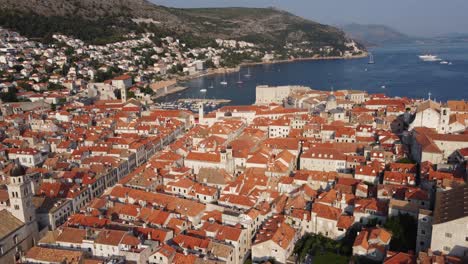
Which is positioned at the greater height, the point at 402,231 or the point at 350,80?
the point at 350,80

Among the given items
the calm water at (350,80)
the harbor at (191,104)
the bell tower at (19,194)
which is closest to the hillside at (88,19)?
the calm water at (350,80)

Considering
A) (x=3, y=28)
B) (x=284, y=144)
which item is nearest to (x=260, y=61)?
(x=3, y=28)

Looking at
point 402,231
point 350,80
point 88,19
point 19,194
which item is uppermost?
point 88,19

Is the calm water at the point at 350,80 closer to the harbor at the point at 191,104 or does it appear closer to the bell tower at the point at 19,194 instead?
the harbor at the point at 191,104

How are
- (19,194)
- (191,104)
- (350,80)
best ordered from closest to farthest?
1. (19,194)
2. (191,104)
3. (350,80)

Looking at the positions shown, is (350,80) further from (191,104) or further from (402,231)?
(402,231)

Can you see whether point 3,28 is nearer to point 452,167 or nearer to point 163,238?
point 163,238

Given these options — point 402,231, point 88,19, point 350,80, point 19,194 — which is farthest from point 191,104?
point 88,19

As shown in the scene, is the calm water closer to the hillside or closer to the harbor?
the harbor

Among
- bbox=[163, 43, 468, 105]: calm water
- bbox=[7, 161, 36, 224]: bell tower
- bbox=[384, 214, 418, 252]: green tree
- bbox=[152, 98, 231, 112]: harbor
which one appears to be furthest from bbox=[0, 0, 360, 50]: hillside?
bbox=[384, 214, 418, 252]: green tree
